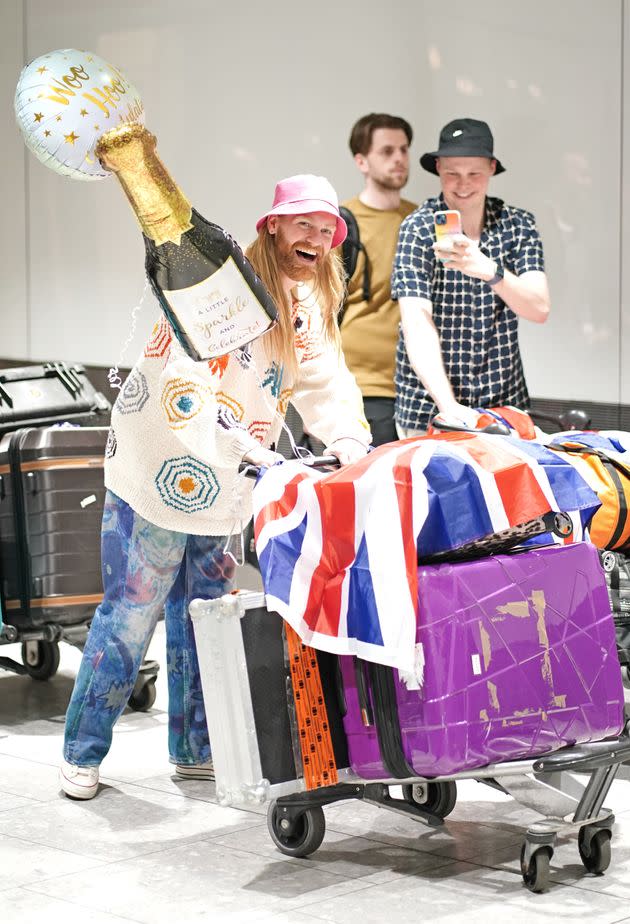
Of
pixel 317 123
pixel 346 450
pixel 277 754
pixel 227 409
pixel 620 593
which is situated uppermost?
pixel 317 123

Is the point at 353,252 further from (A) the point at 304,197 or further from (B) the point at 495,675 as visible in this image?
(B) the point at 495,675

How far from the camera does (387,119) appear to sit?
5.80m

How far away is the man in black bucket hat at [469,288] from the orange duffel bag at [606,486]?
0.66m

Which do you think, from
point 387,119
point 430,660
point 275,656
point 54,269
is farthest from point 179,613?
point 54,269

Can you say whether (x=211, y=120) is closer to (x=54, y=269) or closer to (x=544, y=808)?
(x=54, y=269)

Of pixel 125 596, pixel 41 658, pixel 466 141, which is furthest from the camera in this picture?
pixel 41 658

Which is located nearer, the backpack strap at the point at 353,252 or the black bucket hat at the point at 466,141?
the black bucket hat at the point at 466,141

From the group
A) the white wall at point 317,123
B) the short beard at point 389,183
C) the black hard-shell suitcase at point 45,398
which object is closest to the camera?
the black hard-shell suitcase at point 45,398

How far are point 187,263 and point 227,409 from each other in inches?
18.6

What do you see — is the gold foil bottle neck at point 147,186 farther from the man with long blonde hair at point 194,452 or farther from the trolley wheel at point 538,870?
the trolley wheel at point 538,870

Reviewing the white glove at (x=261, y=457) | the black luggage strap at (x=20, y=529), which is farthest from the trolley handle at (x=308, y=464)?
the black luggage strap at (x=20, y=529)

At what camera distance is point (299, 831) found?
3.42 metres

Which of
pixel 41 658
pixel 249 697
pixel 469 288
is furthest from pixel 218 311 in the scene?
pixel 41 658

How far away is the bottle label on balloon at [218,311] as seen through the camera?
3201mm
